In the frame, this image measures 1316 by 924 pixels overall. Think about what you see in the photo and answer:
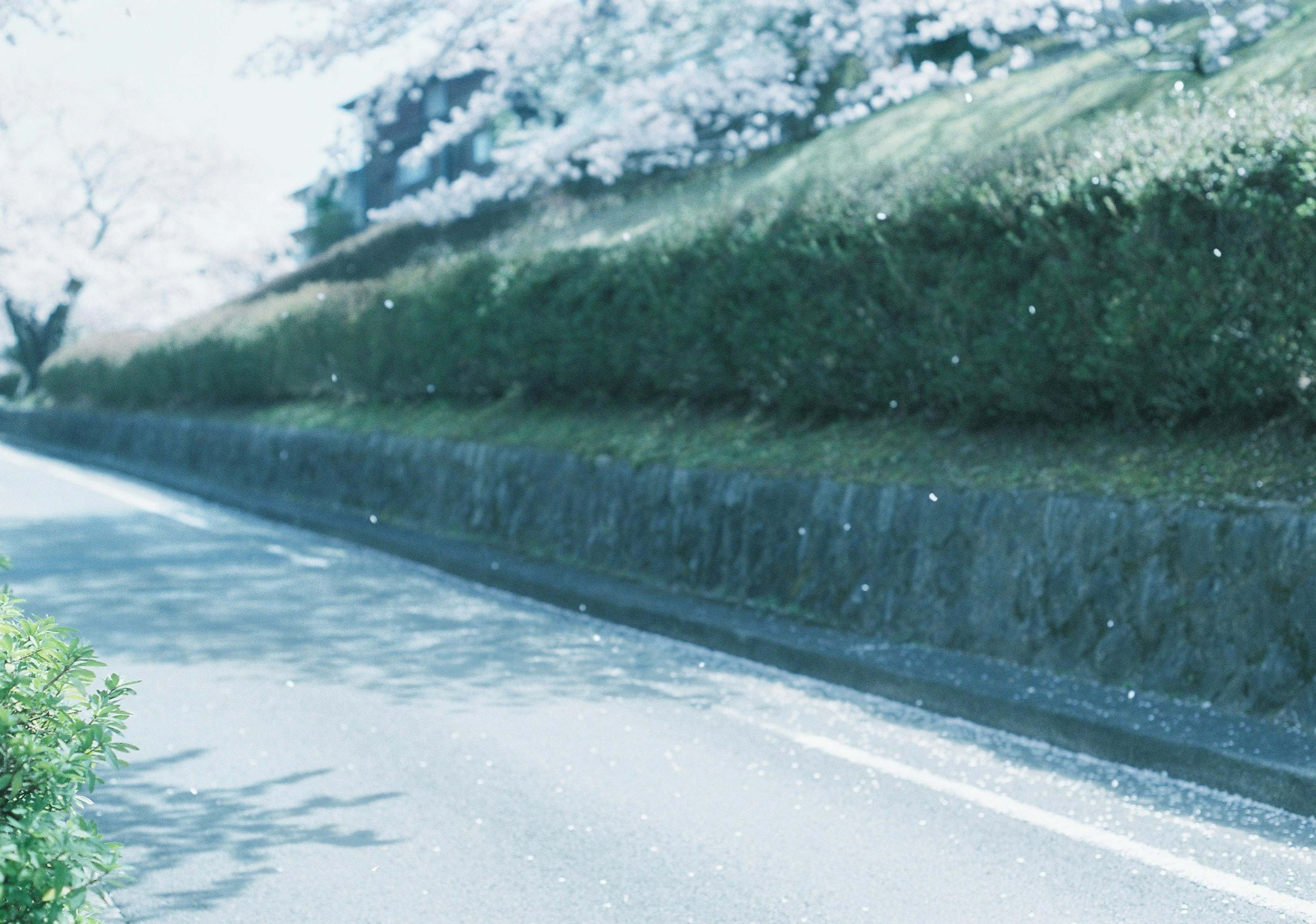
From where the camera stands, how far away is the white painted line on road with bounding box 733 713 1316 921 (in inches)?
175

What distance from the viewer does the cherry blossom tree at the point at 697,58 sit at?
54.5ft

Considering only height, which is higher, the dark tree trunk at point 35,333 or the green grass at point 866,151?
the green grass at point 866,151

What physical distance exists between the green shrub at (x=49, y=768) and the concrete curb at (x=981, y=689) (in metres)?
4.42

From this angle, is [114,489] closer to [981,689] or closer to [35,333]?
[981,689]

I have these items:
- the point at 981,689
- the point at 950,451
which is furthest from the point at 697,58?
the point at 981,689

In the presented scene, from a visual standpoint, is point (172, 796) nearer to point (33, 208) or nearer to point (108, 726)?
point (108, 726)

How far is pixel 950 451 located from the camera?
30.9 ft

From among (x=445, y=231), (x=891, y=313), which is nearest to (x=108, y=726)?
(x=891, y=313)

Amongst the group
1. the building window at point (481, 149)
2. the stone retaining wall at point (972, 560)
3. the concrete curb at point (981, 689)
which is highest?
the building window at point (481, 149)

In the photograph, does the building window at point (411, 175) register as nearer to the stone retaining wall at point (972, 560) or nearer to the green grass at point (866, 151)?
the green grass at point (866, 151)

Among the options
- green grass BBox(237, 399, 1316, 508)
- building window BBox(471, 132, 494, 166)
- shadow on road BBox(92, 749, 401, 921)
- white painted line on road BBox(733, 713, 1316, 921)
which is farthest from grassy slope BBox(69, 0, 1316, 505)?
building window BBox(471, 132, 494, 166)

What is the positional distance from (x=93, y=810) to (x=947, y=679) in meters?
4.16

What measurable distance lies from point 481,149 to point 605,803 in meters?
41.7

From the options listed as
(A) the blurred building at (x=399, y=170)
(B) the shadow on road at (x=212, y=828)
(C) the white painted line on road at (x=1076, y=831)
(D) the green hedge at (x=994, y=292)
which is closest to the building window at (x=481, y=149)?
(A) the blurred building at (x=399, y=170)
